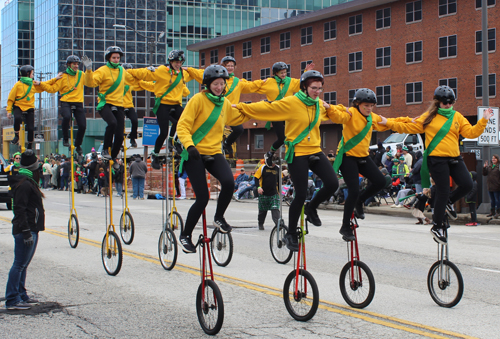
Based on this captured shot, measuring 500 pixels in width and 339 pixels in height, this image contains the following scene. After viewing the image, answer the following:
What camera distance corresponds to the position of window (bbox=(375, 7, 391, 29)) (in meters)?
47.7

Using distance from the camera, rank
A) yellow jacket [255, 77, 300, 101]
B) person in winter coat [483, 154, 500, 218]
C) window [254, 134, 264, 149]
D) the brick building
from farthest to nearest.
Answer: window [254, 134, 264, 149] < the brick building < person in winter coat [483, 154, 500, 218] < yellow jacket [255, 77, 300, 101]

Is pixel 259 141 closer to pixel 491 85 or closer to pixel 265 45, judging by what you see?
pixel 265 45

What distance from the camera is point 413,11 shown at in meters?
45.8

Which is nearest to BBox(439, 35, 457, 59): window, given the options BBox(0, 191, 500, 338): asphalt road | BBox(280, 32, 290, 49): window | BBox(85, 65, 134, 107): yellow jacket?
BBox(280, 32, 290, 49): window

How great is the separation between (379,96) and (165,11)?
3907cm

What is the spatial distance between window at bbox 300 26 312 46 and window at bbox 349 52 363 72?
5082 mm

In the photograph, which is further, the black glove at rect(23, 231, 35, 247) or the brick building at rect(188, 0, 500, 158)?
the brick building at rect(188, 0, 500, 158)

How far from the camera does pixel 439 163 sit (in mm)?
7629

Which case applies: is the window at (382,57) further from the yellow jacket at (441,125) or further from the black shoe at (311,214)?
the black shoe at (311,214)

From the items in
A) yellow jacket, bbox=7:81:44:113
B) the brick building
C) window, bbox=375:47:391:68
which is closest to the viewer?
yellow jacket, bbox=7:81:44:113

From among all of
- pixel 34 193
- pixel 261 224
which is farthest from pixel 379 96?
pixel 34 193

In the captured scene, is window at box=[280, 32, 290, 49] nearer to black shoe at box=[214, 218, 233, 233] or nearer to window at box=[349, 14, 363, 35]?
window at box=[349, 14, 363, 35]

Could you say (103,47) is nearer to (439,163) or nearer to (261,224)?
(261,224)

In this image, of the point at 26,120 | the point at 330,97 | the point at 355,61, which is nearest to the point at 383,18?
the point at 355,61
